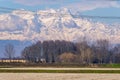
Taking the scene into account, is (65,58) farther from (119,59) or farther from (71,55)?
(119,59)

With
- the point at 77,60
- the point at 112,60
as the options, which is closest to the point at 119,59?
the point at 112,60

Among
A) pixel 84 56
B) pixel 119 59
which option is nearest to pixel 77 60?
pixel 84 56

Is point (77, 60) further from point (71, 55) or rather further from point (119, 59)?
point (119, 59)

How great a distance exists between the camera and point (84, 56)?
7736 inches

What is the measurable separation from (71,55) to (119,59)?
21981 mm

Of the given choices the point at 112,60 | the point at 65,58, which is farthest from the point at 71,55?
the point at 112,60

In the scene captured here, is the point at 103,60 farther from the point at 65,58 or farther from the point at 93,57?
the point at 65,58

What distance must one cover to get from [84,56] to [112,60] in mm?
12707

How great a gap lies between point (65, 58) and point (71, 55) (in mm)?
6182

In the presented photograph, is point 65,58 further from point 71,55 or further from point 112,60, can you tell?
point 112,60

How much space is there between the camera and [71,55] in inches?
7864

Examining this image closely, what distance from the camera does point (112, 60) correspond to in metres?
195

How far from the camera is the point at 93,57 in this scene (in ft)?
645

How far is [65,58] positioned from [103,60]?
57.5ft
